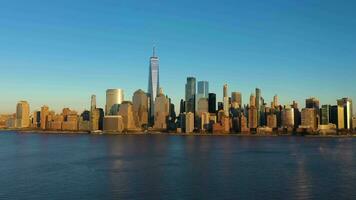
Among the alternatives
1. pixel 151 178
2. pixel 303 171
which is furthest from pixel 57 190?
pixel 303 171

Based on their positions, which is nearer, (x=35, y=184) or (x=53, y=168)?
(x=35, y=184)

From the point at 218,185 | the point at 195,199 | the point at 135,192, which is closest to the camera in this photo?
the point at 195,199

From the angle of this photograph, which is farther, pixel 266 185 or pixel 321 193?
pixel 266 185

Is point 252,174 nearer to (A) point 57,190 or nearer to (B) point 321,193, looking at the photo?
(B) point 321,193

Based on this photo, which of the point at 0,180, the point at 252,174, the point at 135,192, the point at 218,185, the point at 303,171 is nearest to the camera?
the point at 135,192

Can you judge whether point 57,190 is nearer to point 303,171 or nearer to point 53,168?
point 53,168

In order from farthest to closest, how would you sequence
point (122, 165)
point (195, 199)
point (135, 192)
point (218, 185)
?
point (122, 165), point (218, 185), point (135, 192), point (195, 199)

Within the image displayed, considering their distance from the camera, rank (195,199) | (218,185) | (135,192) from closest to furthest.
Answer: (195,199)
(135,192)
(218,185)

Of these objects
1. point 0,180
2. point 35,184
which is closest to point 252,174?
point 35,184
